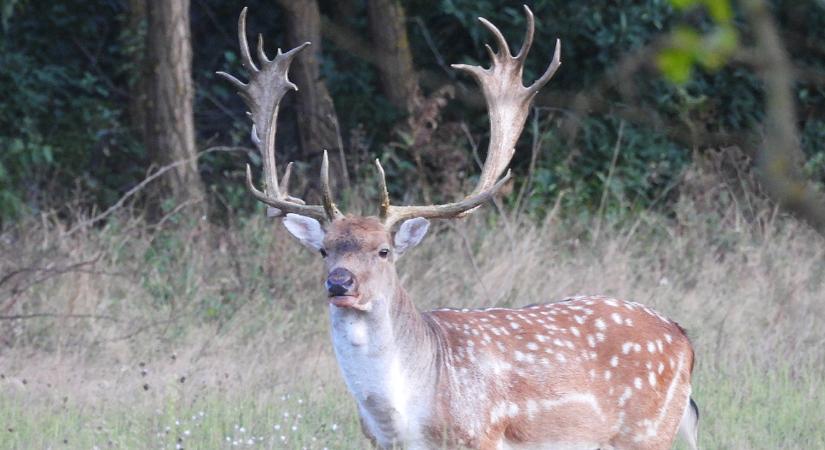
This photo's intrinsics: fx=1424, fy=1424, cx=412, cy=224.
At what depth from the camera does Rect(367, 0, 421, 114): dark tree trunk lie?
10.8 m

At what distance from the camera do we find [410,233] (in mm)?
5008

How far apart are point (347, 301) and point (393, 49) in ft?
21.5

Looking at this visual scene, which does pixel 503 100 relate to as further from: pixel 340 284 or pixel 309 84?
pixel 309 84

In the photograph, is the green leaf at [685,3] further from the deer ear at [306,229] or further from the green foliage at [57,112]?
the green foliage at [57,112]

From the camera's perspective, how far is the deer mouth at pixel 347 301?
14.9 ft

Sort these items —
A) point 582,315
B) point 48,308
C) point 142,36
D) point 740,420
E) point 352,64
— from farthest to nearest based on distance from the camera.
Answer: point 352,64 < point 142,36 < point 48,308 < point 740,420 < point 582,315

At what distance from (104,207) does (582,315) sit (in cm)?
643

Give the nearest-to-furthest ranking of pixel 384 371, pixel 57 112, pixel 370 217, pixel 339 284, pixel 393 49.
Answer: pixel 339 284 < pixel 384 371 < pixel 370 217 < pixel 393 49 < pixel 57 112

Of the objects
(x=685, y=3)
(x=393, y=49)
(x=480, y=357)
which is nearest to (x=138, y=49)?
(x=393, y=49)

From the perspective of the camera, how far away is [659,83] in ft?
34.0

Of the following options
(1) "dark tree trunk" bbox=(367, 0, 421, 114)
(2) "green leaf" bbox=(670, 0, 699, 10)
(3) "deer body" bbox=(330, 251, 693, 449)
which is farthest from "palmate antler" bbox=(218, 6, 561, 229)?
(1) "dark tree trunk" bbox=(367, 0, 421, 114)

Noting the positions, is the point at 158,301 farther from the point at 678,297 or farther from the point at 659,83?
the point at 659,83

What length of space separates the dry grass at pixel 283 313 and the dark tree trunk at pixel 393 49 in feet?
5.83

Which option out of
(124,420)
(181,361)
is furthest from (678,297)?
(124,420)
